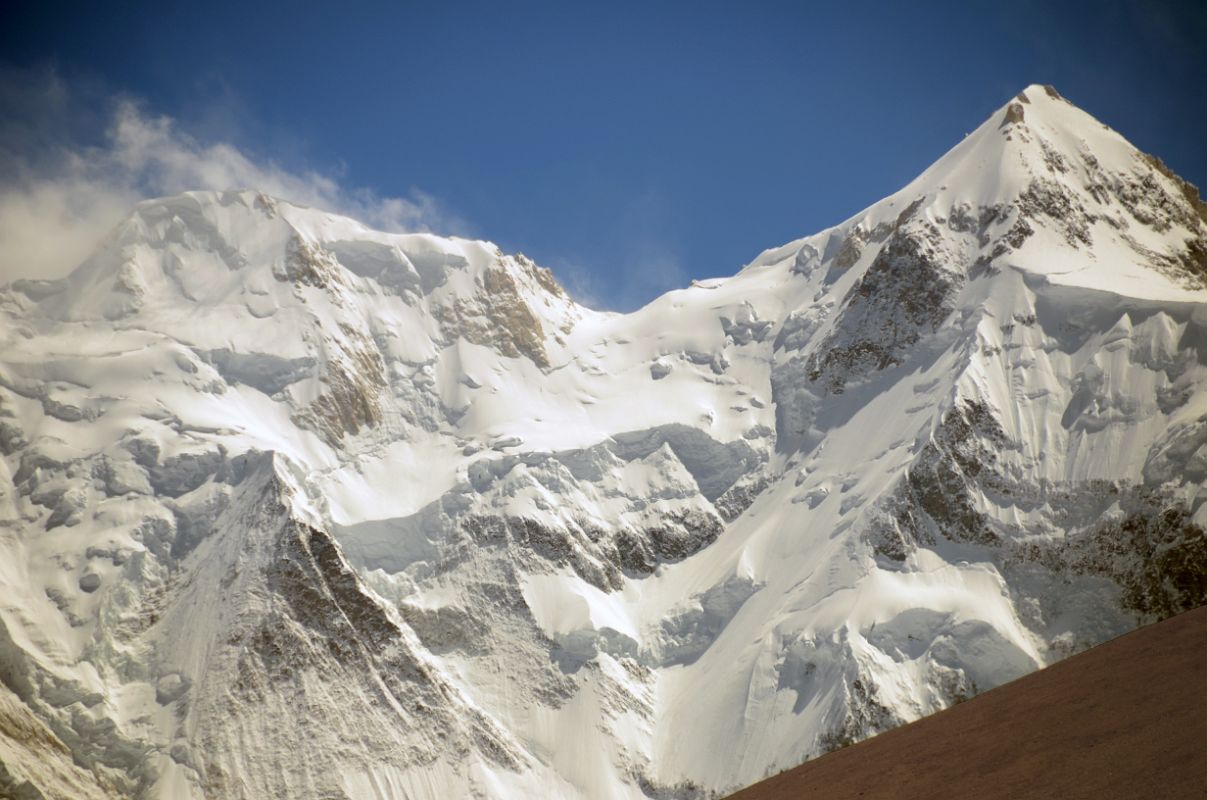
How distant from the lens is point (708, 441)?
140625 millimetres

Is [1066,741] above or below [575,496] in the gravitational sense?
below

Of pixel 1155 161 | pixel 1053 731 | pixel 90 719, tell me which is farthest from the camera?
pixel 1155 161

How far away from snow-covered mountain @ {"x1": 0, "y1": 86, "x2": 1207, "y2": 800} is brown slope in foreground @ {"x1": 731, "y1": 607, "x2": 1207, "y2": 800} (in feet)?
218

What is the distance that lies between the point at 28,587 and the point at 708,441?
256 feet

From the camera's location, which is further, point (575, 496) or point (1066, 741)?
point (575, 496)

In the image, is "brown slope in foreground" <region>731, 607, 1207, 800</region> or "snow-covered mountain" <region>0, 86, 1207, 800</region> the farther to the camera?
"snow-covered mountain" <region>0, 86, 1207, 800</region>

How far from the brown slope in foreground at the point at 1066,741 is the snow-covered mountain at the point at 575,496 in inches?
2615

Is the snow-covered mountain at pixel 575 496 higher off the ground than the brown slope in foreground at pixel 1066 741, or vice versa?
the snow-covered mountain at pixel 575 496

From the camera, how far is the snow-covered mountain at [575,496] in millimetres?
98250

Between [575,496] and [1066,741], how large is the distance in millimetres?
108629

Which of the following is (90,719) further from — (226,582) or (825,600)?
(825,600)

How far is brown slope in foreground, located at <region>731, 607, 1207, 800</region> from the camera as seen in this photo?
74.7 feet

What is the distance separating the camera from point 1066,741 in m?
25.6

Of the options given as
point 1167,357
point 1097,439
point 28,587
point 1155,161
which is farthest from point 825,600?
point 1155,161
